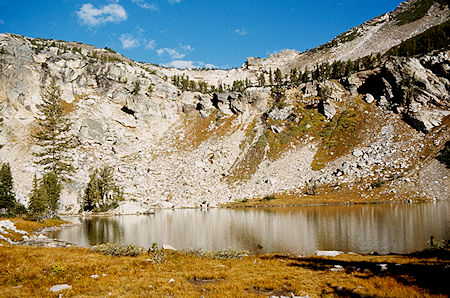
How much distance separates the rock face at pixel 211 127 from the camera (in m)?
96.6

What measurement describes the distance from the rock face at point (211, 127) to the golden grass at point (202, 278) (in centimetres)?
7253

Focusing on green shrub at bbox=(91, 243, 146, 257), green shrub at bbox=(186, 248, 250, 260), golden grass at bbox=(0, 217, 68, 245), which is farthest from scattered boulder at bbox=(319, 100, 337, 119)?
green shrub at bbox=(91, 243, 146, 257)

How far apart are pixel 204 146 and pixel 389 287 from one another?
11975cm

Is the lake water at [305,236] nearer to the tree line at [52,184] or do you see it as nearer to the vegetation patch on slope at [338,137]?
the tree line at [52,184]

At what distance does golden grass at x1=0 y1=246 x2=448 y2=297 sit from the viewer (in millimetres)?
11328

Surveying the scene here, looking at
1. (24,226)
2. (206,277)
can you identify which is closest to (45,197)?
(24,226)

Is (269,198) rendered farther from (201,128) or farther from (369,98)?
(369,98)

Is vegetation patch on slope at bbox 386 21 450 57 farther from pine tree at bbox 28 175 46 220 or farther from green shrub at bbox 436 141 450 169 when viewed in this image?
pine tree at bbox 28 175 46 220

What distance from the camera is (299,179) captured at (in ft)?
333

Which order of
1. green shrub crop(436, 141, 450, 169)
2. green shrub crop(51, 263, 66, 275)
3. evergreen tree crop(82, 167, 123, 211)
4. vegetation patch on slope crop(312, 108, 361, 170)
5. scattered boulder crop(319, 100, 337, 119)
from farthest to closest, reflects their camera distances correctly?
scattered boulder crop(319, 100, 337, 119) → vegetation patch on slope crop(312, 108, 361, 170) → evergreen tree crop(82, 167, 123, 211) → green shrub crop(436, 141, 450, 169) → green shrub crop(51, 263, 66, 275)

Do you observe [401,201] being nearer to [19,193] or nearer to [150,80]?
[19,193]

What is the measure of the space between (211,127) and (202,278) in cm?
12797

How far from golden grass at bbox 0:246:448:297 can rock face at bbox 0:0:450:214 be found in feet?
238

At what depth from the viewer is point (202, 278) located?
14727 millimetres
